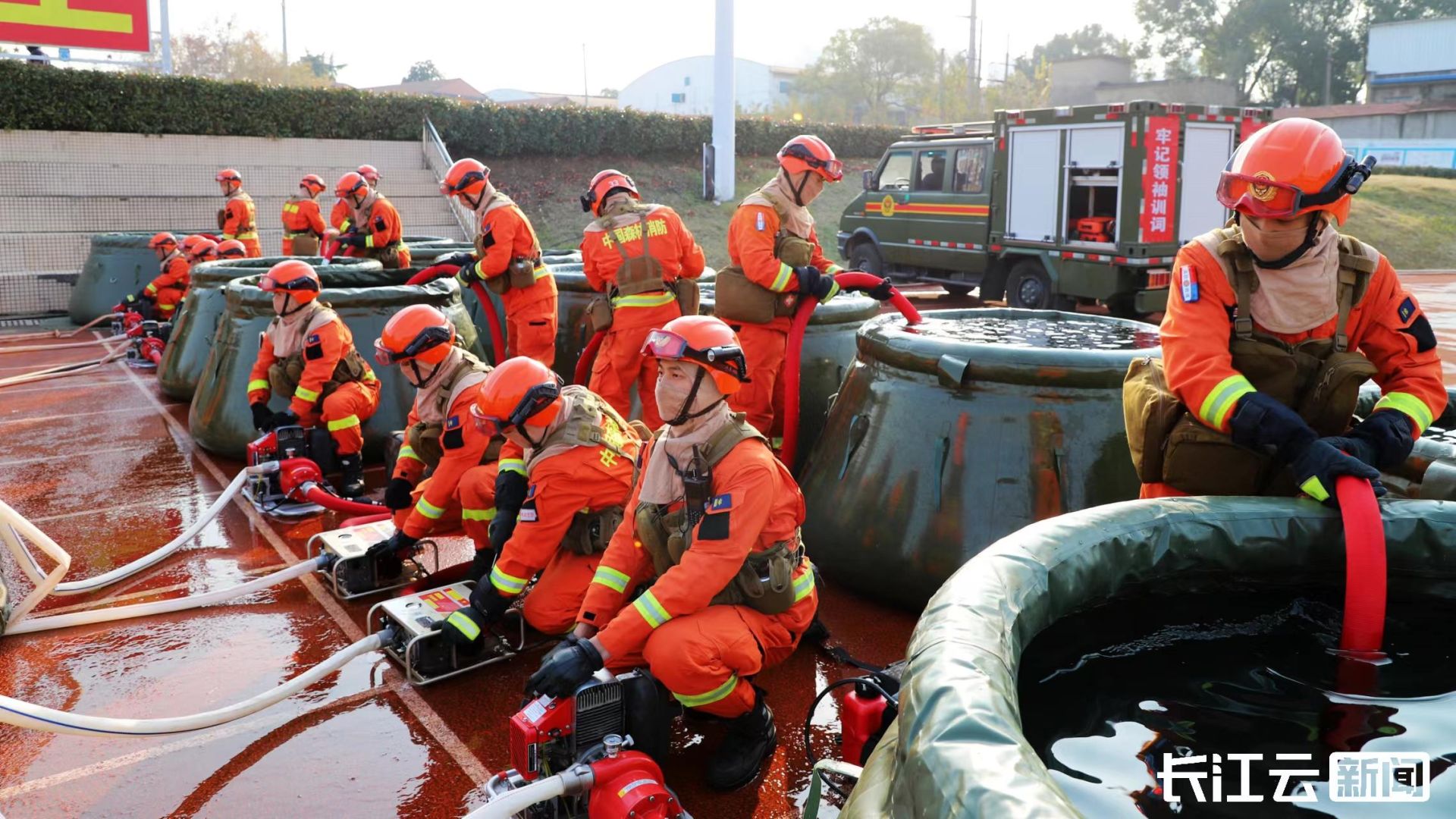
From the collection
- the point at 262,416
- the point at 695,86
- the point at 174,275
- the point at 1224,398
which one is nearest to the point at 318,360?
the point at 262,416

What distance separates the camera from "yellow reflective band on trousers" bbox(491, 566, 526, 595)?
4.15 metres

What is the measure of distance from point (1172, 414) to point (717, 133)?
22939mm

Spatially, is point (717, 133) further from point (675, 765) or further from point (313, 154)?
point (675, 765)

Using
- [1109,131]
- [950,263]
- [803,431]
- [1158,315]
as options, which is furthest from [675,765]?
[1158,315]

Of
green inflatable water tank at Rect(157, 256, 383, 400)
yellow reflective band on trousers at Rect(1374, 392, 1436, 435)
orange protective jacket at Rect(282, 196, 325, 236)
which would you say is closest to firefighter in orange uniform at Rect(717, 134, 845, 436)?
yellow reflective band on trousers at Rect(1374, 392, 1436, 435)

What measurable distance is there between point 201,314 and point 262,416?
2.66 metres

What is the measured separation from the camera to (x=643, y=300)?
657 centimetres

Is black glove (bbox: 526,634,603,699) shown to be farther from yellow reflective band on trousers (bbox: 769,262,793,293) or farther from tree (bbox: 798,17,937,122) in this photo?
tree (bbox: 798,17,937,122)

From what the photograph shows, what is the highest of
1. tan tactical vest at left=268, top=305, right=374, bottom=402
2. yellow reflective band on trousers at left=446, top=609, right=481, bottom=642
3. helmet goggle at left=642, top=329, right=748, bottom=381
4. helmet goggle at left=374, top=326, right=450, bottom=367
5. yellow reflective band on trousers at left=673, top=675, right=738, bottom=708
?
helmet goggle at left=642, top=329, right=748, bottom=381

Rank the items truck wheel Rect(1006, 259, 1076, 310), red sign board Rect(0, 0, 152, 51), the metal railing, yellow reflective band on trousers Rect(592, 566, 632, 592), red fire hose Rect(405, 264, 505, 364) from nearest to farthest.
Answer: yellow reflective band on trousers Rect(592, 566, 632, 592) → red fire hose Rect(405, 264, 505, 364) → truck wheel Rect(1006, 259, 1076, 310) → red sign board Rect(0, 0, 152, 51) → the metal railing

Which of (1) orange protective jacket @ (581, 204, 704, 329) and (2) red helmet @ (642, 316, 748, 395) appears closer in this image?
(2) red helmet @ (642, 316, 748, 395)

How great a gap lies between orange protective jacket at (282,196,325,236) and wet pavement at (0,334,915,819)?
7.32 m

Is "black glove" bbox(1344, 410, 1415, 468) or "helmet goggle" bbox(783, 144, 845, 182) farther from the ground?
"helmet goggle" bbox(783, 144, 845, 182)

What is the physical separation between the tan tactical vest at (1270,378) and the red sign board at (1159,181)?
10.3 meters
